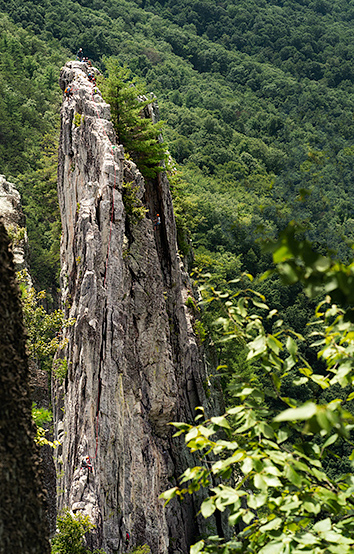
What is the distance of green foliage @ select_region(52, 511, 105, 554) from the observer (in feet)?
35.2

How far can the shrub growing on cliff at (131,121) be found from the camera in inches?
785

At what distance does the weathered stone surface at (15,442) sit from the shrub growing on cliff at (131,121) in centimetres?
1763

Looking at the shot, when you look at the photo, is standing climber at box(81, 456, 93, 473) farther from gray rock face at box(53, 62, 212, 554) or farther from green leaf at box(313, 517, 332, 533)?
green leaf at box(313, 517, 332, 533)

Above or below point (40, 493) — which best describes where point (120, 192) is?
above

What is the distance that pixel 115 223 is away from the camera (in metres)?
16.1

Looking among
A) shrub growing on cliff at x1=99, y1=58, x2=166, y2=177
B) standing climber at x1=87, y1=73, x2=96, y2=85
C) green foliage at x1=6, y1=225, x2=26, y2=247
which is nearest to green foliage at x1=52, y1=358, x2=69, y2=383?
green foliage at x1=6, y1=225, x2=26, y2=247

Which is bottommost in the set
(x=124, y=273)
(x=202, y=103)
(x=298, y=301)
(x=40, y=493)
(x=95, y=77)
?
(x=40, y=493)

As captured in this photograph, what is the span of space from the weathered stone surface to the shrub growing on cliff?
1763cm

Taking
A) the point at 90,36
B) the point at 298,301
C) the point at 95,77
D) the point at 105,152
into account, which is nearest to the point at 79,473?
the point at 105,152

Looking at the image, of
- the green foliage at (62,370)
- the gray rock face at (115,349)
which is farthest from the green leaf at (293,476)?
the green foliage at (62,370)

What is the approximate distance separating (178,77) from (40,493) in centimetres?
10670

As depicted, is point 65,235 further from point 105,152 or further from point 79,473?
point 79,473

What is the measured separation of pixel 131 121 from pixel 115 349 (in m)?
9.96

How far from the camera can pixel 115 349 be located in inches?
585
